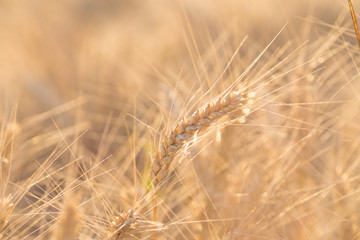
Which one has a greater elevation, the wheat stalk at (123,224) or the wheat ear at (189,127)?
the wheat ear at (189,127)

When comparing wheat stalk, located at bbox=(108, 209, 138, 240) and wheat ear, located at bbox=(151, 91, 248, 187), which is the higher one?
wheat ear, located at bbox=(151, 91, 248, 187)

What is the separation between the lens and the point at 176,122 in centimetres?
84

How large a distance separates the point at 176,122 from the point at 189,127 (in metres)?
0.05

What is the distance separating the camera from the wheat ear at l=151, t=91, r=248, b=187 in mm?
790

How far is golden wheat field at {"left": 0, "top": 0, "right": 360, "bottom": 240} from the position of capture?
865 mm

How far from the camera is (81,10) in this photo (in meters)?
3.67

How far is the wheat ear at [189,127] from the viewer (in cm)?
79

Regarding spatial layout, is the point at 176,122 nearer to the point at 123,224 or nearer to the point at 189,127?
the point at 189,127

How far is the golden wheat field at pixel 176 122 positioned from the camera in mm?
865

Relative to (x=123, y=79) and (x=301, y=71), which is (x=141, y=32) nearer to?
(x=123, y=79)

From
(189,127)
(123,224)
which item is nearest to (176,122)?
(189,127)

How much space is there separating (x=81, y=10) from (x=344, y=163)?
3080mm

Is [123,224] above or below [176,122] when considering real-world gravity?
below

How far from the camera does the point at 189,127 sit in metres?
0.81
